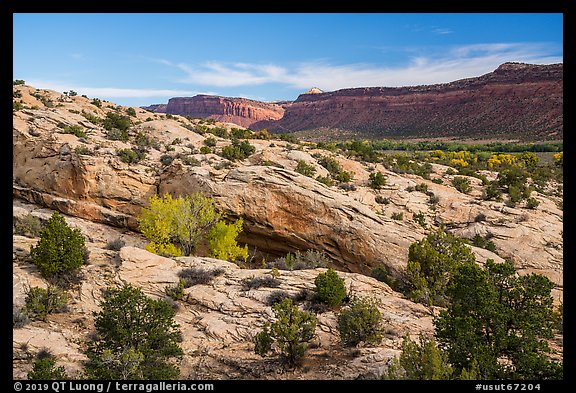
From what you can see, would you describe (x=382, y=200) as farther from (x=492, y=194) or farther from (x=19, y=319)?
(x=19, y=319)

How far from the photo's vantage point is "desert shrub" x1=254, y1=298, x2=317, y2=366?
7961mm

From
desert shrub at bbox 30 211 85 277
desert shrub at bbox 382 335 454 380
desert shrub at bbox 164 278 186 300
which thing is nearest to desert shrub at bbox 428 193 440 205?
desert shrub at bbox 164 278 186 300

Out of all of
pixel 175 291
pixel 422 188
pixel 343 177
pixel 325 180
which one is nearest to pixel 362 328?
pixel 175 291

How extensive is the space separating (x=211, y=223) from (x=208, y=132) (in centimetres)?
1793

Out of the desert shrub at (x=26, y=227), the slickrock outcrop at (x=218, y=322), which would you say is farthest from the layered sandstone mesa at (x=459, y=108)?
the desert shrub at (x=26, y=227)

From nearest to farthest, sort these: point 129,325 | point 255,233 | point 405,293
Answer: point 129,325 → point 405,293 → point 255,233

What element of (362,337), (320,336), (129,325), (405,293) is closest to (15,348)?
(129,325)

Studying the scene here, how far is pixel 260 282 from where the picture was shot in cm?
1164

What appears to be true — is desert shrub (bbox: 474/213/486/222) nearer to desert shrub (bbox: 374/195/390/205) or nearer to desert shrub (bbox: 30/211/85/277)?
desert shrub (bbox: 374/195/390/205)

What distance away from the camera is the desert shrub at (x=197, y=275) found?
38.9ft

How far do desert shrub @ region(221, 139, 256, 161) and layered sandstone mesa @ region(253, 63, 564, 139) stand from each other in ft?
231
